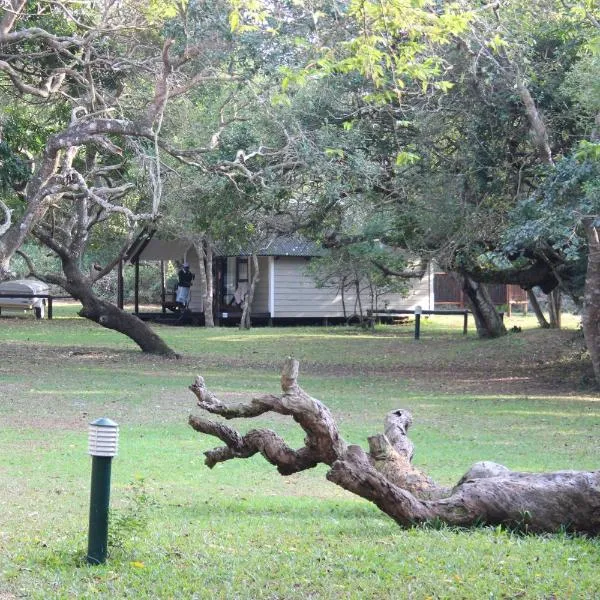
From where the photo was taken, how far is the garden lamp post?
18.9 ft

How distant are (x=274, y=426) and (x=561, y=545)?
9.10 m

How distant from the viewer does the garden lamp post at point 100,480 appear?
577 centimetres

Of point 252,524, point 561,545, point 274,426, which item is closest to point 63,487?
point 252,524

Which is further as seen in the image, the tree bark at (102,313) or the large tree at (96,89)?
the tree bark at (102,313)

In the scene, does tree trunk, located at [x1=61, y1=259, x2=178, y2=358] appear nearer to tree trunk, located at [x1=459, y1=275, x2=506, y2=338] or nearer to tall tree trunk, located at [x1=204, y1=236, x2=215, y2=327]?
tree trunk, located at [x1=459, y1=275, x2=506, y2=338]

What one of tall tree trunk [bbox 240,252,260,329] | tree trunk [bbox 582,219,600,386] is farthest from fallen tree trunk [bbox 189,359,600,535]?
tall tree trunk [bbox 240,252,260,329]

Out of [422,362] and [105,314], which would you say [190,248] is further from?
[422,362]

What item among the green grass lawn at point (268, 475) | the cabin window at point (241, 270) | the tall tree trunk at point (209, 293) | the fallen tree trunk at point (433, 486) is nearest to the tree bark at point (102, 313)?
the green grass lawn at point (268, 475)

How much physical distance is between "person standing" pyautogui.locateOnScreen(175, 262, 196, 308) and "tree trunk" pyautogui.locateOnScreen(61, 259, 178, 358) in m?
16.3

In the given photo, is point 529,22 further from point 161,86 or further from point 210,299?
point 210,299

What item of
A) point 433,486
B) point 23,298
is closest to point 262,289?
point 23,298

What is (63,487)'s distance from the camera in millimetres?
9602

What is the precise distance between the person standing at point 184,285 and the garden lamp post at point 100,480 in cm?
3667

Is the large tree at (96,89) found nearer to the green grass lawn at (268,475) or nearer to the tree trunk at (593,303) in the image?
the green grass lawn at (268,475)
